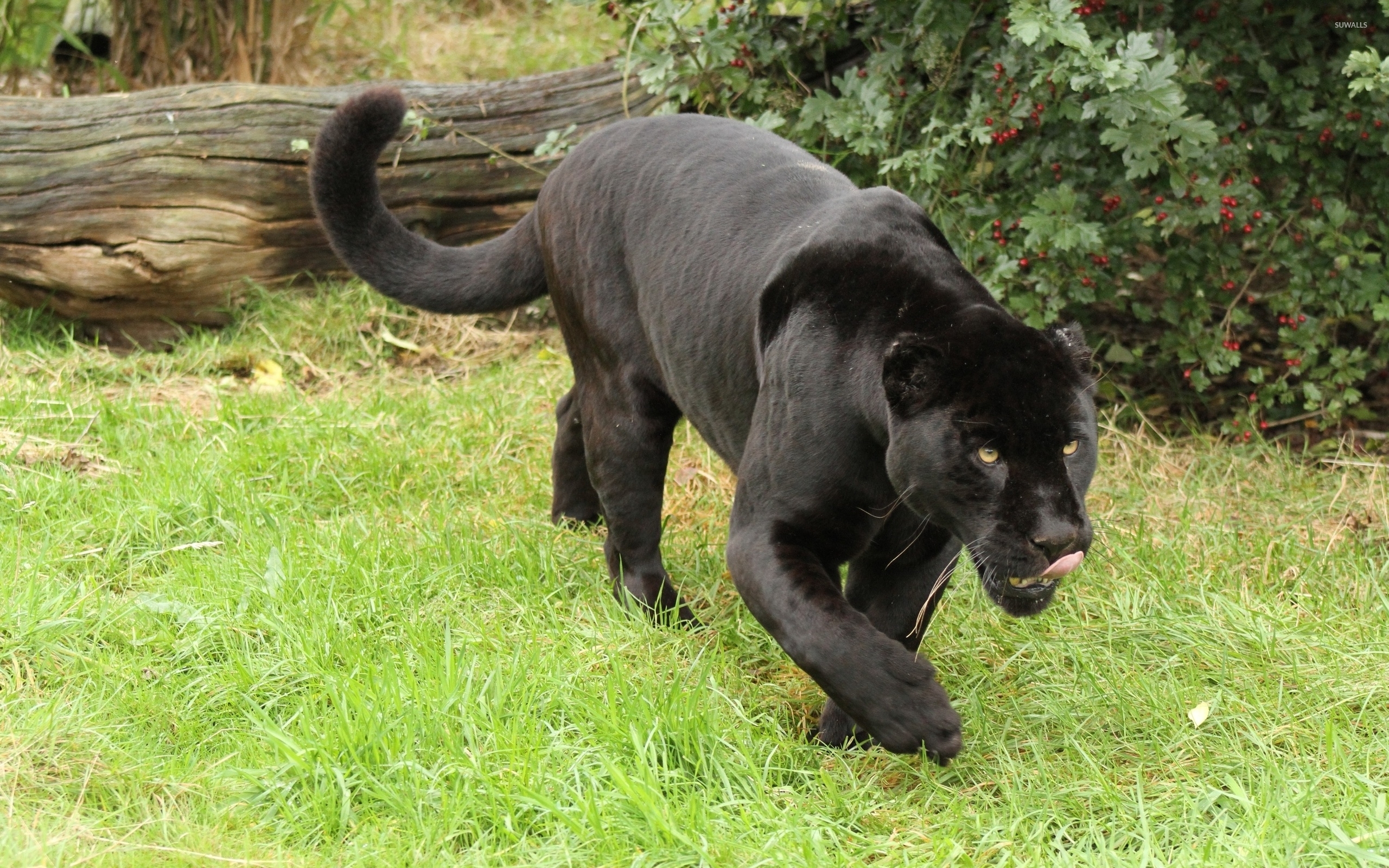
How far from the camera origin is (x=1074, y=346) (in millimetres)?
2916

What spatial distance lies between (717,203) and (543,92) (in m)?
2.76

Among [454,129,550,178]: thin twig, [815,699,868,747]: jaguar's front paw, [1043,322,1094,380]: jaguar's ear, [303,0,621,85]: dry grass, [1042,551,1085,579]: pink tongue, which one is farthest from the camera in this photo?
[303,0,621,85]: dry grass

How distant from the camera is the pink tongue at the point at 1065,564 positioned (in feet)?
8.77

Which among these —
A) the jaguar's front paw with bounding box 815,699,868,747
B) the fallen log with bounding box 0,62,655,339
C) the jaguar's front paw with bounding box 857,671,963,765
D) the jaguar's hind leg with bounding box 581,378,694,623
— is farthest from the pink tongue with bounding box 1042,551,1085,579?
the fallen log with bounding box 0,62,655,339

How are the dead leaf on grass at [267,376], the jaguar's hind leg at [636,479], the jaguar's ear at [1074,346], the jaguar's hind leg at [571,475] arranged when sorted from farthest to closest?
1. the dead leaf on grass at [267,376]
2. the jaguar's hind leg at [571,475]
3. the jaguar's hind leg at [636,479]
4. the jaguar's ear at [1074,346]

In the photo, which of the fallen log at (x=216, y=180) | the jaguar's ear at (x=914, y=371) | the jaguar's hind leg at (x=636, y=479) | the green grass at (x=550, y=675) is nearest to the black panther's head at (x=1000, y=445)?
the jaguar's ear at (x=914, y=371)

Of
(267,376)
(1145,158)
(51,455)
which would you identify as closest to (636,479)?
(1145,158)

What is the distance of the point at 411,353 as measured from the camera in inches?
237

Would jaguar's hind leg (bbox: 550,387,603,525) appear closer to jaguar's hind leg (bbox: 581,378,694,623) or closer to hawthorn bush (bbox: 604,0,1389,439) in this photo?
jaguar's hind leg (bbox: 581,378,694,623)

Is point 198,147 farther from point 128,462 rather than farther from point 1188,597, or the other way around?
point 1188,597

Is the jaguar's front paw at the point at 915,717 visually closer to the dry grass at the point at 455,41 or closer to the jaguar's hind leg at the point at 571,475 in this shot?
the jaguar's hind leg at the point at 571,475

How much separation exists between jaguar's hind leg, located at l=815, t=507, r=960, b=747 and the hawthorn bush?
5.33 ft

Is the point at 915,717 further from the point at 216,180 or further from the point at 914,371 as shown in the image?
the point at 216,180

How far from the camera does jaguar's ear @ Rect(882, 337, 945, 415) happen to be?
2752 mm
